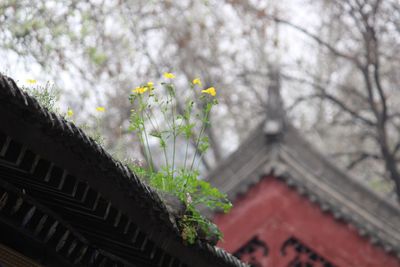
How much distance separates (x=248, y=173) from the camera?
13.0 meters

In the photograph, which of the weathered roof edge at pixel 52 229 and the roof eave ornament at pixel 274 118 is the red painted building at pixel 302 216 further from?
the weathered roof edge at pixel 52 229

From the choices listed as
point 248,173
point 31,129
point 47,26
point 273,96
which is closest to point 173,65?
point 273,96

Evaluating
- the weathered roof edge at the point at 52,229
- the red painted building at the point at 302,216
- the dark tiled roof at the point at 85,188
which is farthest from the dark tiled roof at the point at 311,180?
the weathered roof edge at the point at 52,229

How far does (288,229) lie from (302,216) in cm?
27

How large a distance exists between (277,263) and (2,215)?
8028 millimetres

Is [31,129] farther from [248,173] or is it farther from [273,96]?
[273,96]

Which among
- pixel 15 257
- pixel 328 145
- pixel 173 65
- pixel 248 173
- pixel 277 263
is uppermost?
pixel 328 145

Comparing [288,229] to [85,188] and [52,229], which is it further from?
[85,188]

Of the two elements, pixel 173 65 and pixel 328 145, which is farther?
pixel 328 145

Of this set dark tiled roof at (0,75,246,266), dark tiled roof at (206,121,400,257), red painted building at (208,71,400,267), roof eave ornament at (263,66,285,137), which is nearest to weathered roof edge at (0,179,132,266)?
dark tiled roof at (0,75,246,266)

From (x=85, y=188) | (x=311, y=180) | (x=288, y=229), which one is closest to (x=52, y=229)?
(x=85, y=188)

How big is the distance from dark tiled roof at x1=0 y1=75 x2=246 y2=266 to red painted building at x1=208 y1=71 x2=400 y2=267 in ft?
22.0

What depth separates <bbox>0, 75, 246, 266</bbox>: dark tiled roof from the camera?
4.09 metres

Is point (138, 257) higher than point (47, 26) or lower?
lower
